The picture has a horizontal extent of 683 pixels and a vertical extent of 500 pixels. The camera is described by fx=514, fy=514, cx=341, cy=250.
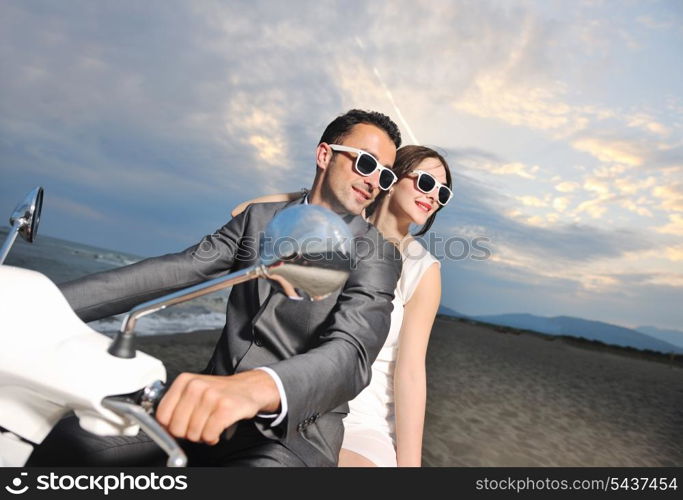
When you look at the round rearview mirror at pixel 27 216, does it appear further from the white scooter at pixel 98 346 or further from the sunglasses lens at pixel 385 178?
the sunglasses lens at pixel 385 178

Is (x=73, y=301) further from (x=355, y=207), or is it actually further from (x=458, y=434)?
(x=458, y=434)

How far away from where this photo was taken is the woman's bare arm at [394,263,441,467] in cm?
262

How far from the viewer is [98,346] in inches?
39.9

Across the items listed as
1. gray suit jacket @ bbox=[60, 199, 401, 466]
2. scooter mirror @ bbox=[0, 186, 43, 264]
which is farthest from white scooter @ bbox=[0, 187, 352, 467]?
scooter mirror @ bbox=[0, 186, 43, 264]

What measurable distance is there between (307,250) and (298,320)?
38.2 inches

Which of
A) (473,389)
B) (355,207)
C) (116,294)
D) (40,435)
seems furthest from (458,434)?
(40,435)

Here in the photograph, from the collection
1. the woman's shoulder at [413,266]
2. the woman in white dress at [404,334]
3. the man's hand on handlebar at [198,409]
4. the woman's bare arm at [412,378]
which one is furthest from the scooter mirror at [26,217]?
the woman's shoulder at [413,266]

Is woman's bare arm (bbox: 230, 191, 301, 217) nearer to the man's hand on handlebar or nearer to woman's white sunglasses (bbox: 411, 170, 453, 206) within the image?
woman's white sunglasses (bbox: 411, 170, 453, 206)

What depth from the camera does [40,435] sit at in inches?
44.5

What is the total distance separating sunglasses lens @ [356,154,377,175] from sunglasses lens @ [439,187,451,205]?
1.01 m

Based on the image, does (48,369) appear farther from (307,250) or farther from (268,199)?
(268,199)

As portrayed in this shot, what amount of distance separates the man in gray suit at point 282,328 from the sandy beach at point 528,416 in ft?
17.1

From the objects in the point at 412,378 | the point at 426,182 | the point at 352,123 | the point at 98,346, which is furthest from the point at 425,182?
the point at 98,346

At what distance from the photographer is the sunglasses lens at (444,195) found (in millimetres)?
3334
